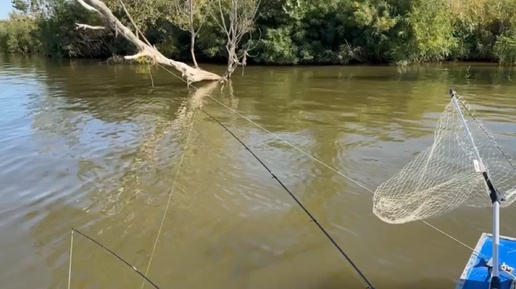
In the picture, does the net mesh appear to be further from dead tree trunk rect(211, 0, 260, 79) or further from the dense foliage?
the dense foliage

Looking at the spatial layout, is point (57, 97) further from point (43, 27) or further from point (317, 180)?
point (43, 27)

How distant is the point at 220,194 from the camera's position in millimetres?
7754

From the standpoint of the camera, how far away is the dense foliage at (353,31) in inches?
1040

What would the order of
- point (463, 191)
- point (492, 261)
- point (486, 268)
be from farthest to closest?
point (463, 191) < point (486, 268) < point (492, 261)

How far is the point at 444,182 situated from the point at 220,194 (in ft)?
11.5

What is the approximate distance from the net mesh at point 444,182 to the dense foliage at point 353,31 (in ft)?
56.3

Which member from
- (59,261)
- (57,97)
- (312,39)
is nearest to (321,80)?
(312,39)

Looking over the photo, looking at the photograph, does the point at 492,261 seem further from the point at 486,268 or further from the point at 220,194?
the point at 220,194

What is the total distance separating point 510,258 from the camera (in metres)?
4.28

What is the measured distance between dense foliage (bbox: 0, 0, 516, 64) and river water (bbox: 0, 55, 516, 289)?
10268 millimetres

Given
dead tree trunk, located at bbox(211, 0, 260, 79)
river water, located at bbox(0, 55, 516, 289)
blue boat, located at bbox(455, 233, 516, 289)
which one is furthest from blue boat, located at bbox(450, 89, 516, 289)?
dead tree trunk, located at bbox(211, 0, 260, 79)

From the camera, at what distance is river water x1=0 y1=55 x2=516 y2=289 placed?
548 centimetres

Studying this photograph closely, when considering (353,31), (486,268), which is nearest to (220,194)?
(486,268)

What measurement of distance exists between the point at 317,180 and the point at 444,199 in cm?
234
